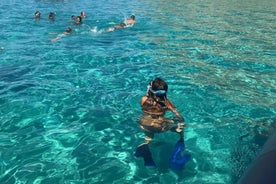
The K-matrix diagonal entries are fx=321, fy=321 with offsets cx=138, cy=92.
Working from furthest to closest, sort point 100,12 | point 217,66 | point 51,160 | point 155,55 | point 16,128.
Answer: point 100,12
point 155,55
point 217,66
point 16,128
point 51,160

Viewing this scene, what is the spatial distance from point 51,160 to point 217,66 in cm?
789

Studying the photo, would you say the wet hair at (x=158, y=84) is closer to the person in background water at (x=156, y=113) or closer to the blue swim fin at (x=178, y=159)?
the person in background water at (x=156, y=113)

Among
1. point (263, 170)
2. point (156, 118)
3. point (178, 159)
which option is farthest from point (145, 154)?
point (263, 170)

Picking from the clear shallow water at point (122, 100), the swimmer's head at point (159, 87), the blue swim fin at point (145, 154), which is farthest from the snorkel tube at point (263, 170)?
the swimmer's head at point (159, 87)

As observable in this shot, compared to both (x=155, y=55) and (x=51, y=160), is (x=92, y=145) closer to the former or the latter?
(x=51, y=160)

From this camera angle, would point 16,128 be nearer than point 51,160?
No

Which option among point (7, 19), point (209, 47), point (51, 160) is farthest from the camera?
point (7, 19)

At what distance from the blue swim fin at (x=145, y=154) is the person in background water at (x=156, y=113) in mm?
196

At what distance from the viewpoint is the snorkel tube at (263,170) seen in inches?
138

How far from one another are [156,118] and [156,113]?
4.5 inches

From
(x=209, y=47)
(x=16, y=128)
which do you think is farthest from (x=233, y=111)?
(x=209, y=47)

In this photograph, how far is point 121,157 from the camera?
257 inches

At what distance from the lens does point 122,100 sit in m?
9.07

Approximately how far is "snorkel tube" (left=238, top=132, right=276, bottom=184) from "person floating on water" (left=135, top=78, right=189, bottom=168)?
7.15ft
